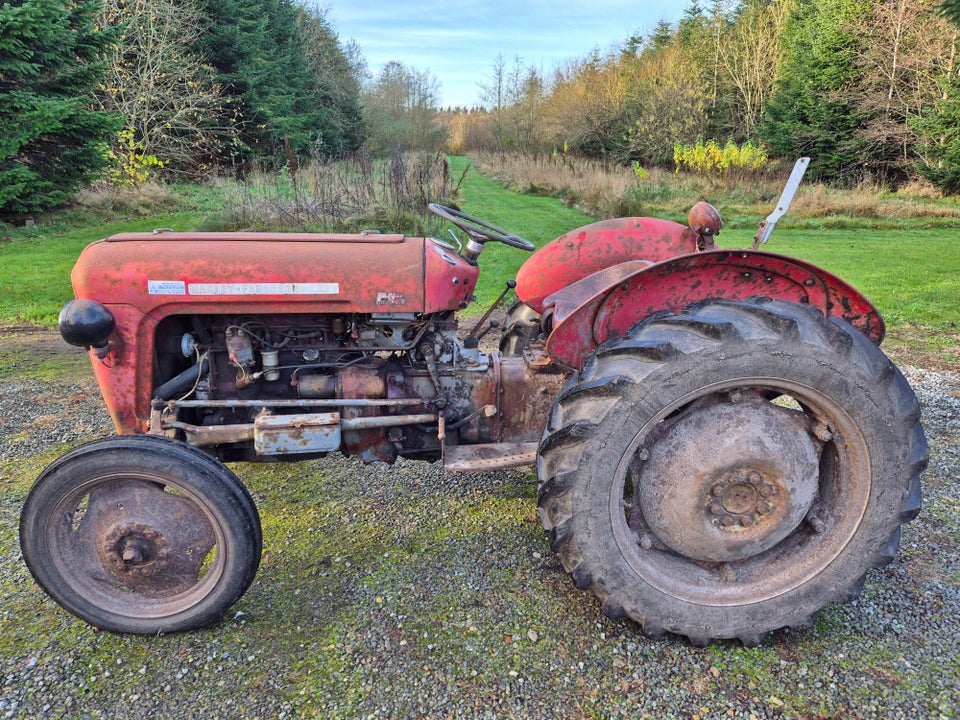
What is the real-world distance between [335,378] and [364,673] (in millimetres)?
1105

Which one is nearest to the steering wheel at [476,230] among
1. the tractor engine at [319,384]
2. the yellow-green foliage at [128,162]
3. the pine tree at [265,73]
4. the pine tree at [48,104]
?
the tractor engine at [319,384]

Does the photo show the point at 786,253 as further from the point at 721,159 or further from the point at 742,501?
the point at 721,159

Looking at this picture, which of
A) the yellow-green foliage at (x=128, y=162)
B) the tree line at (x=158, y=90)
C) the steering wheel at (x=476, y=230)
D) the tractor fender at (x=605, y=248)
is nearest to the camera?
the steering wheel at (x=476, y=230)

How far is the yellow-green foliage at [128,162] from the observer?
12781 mm

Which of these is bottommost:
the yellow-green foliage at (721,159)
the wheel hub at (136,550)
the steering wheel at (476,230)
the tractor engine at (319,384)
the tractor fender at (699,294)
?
the wheel hub at (136,550)

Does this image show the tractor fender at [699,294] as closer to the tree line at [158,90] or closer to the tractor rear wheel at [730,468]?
the tractor rear wheel at [730,468]

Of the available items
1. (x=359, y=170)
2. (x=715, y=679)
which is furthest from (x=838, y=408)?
(x=359, y=170)

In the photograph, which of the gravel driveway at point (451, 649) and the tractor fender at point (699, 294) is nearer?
the gravel driveway at point (451, 649)

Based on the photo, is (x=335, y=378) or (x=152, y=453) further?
(x=335, y=378)

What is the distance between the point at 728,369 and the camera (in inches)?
73.8

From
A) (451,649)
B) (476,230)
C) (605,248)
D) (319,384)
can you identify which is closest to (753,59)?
(605,248)

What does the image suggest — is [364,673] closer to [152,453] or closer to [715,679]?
[152,453]

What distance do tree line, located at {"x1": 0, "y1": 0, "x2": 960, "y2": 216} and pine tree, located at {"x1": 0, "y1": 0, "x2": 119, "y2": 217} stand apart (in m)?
0.03

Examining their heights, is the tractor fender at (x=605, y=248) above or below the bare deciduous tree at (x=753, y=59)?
below
